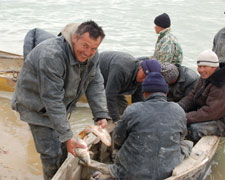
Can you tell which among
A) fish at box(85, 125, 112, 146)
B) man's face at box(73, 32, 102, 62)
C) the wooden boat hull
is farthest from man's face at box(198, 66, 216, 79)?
man's face at box(73, 32, 102, 62)

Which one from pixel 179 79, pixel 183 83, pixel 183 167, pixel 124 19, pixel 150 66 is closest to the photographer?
pixel 183 167

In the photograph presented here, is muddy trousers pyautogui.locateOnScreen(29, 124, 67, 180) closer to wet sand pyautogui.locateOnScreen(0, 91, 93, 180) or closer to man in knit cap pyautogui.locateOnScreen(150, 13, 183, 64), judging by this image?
wet sand pyautogui.locateOnScreen(0, 91, 93, 180)

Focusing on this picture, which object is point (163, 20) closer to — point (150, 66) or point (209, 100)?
point (150, 66)

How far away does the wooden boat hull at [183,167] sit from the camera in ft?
9.54

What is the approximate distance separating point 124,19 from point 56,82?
53.0 ft

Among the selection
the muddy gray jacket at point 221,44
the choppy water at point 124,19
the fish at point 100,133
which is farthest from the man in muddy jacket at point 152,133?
the choppy water at point 124,19

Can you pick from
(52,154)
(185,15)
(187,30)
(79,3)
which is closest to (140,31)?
(187,30)

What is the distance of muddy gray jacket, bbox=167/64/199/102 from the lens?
433cm

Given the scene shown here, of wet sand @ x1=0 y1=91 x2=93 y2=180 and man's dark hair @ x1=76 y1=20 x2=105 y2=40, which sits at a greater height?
man's dark hair @ x1=76 y1=20 x2=105 y2=40

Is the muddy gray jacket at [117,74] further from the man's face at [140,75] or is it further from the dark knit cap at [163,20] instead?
the dark knit cap at [163,20]

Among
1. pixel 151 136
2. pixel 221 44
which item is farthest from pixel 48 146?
pixel 221 44

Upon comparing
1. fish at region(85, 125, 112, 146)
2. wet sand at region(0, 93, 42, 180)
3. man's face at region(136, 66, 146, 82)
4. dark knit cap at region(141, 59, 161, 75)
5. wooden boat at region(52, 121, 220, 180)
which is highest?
dark knit cap at region(141, 59, 161, 75)

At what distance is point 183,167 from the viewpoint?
296cm

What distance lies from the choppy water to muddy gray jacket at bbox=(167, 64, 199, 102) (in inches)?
268
